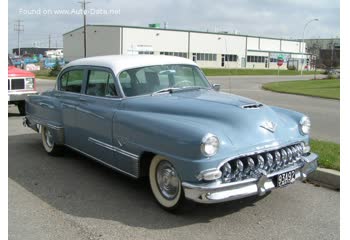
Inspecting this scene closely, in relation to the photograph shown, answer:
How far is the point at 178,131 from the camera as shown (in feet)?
14.1

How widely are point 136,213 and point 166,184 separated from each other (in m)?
0.46

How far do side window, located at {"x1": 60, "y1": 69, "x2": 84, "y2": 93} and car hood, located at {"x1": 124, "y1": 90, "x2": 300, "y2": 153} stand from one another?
5.01ft

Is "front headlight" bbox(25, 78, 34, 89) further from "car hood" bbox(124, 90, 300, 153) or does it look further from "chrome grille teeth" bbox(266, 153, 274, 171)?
"chrome grille teeth" bbox(266, 153, 274, 171)

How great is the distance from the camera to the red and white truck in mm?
11852

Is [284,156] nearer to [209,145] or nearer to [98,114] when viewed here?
[209,145]

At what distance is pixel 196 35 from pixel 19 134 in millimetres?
68603

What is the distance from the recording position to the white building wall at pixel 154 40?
64.8 m

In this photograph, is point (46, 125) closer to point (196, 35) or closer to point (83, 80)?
point (83, 80)

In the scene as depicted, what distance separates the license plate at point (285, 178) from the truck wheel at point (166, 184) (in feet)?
3.39

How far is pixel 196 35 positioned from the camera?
75.6 meters

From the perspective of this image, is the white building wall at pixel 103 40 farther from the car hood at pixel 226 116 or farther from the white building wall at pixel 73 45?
the car hood at pixel 226 116

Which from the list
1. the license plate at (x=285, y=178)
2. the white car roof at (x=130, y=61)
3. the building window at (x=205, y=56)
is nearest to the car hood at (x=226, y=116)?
the license plate at (x=285, y=178)

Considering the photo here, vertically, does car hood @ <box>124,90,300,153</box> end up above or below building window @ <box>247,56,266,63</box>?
below

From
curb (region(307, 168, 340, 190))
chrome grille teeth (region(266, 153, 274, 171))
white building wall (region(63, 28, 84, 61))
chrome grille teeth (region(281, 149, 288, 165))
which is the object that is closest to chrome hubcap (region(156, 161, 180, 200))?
chrome grille teeth (region(266, 153, 274, 171))
